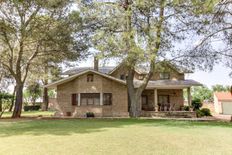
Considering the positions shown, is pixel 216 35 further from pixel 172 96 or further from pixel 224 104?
pixel 224 104

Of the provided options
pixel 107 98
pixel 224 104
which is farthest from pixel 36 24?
pixel 224 104

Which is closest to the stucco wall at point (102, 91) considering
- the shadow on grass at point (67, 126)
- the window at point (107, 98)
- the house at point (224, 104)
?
the window at point (107, 98)

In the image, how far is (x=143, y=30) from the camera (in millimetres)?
23422

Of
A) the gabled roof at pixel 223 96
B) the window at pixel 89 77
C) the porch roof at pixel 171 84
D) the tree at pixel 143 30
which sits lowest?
the gabled roof at pixel 223 96

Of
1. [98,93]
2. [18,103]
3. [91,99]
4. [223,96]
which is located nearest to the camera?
[18,103]

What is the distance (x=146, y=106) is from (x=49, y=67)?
11941 millimetres

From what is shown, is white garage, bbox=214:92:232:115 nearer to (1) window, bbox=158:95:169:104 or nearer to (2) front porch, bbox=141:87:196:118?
(2) front porch, bbox=141:87:196:118

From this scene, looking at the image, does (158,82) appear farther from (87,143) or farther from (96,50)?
(87,143)

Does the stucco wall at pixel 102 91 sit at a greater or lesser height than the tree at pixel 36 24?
lesser

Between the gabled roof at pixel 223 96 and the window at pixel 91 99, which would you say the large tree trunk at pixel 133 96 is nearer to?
the window at pixel 91 99

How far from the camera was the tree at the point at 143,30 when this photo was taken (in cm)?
2231

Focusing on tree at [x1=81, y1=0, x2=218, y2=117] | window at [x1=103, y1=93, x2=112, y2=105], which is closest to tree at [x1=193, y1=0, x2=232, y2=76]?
tree at [x1=81, y1=0, x2=218, y2=117]

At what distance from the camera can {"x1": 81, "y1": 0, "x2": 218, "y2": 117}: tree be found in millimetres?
22312

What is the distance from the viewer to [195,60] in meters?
24.0
